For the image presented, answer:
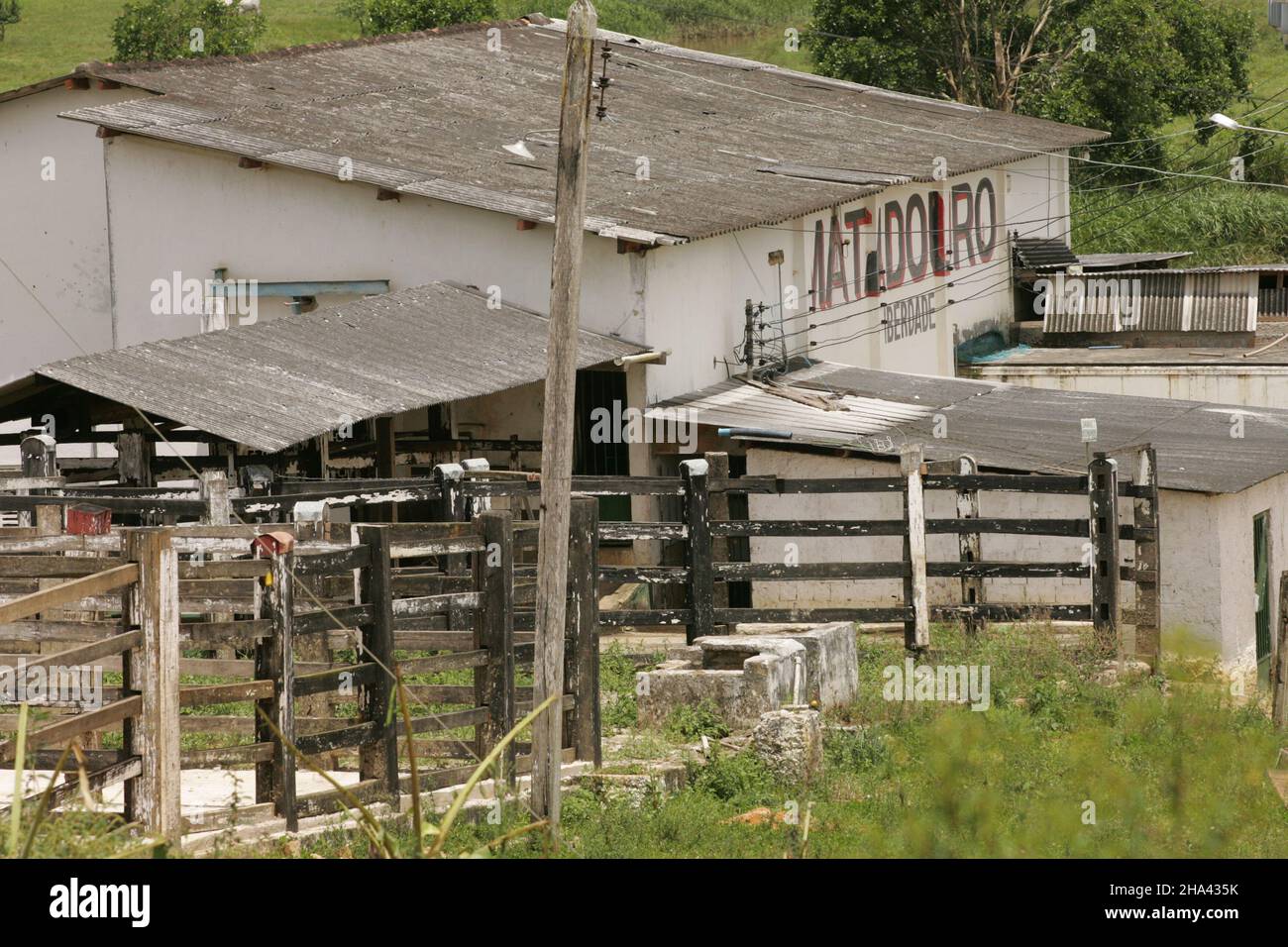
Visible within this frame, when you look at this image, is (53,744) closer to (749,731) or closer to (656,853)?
(656,853)

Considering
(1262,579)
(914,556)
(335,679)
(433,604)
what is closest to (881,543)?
(914,556)

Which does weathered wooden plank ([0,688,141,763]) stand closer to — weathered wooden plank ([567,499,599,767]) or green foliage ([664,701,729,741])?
weathered wooden plank ([567,499,599,767])

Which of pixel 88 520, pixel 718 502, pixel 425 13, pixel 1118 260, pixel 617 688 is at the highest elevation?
pixel 425 13

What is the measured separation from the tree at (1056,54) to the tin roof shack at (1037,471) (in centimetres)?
2224

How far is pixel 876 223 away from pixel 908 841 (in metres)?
20.6

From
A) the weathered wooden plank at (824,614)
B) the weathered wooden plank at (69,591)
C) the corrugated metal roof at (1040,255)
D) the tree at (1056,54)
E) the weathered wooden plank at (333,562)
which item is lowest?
the weathered wooden plank at (824,614)

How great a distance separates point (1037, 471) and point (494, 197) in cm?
709

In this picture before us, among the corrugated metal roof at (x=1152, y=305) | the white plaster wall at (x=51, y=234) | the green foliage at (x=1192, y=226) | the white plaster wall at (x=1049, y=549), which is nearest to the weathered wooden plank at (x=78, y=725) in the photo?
the white plaster wall at (x=1049, y=549)

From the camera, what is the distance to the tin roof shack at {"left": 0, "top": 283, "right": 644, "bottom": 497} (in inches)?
606

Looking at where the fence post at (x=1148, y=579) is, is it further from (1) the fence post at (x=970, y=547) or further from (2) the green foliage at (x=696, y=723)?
(2) the green foliage at (x=696, y=723)

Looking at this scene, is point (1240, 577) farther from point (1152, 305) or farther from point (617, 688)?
point (1152, 305)

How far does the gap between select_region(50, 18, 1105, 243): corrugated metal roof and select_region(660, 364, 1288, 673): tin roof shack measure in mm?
2566

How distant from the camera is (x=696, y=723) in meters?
11.2

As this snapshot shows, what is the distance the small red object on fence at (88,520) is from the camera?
1105cm
